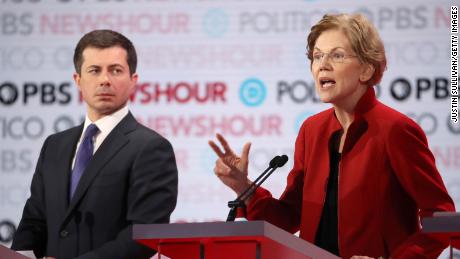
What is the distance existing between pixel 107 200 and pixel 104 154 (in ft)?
0.75

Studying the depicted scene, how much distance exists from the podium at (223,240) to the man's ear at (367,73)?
1.03 meters

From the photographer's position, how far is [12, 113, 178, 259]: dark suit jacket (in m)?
4.27

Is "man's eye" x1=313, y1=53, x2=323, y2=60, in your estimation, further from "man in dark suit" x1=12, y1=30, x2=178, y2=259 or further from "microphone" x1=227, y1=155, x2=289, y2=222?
"man in dark suit" x1=12, y1=30, x2=178, y2=259

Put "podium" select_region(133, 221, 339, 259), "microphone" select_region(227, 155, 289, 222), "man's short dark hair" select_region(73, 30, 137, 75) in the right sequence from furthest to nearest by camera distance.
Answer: "man's short dark hair" select_region(73, 30, 137, 75), "microphone" select_region(227, 155, 289, 222), "podium" select_region(133, 221, 339, 259)

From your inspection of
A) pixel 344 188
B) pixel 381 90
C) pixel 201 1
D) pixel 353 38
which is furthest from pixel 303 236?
pixel 201 1

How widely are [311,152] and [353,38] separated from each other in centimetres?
51

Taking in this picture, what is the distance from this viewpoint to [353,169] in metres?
4.14

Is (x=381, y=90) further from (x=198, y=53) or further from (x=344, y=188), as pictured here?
(x=344, y=188)

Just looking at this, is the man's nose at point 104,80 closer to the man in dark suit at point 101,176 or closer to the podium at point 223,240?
the man in dark suit at point 101,176

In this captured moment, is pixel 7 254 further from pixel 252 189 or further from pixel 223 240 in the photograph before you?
Result: pixel 252 189

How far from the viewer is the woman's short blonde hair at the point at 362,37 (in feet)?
13.8

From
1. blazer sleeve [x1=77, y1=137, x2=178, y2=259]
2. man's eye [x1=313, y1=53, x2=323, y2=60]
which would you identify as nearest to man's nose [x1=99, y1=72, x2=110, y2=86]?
blazer sleeve [x1=77, y1=137, x2=178, y2=259]

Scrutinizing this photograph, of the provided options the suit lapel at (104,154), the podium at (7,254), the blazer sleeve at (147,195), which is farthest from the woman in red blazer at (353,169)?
the podium at (7,254)

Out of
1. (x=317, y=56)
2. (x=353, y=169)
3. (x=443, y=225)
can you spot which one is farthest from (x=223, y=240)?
(x=317, y=56)
